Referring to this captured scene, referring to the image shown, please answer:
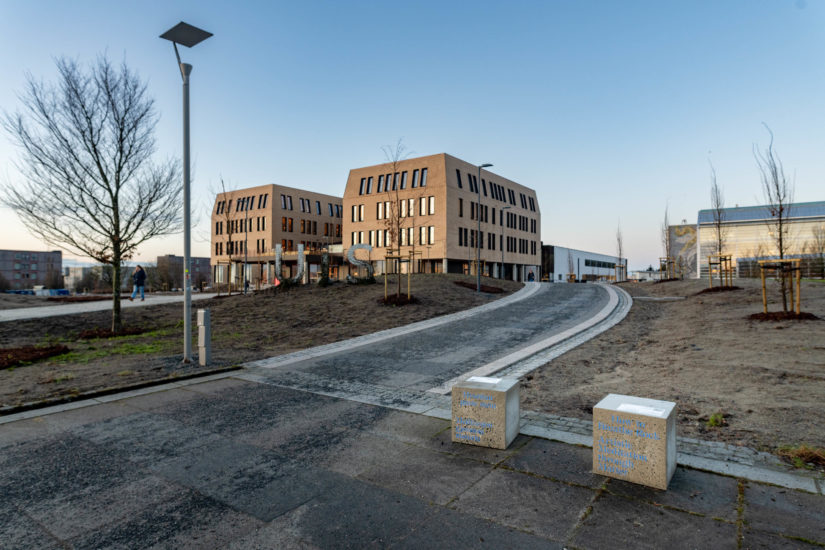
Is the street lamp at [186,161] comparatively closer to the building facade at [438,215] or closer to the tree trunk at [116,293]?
the tree trunk at [116,293]

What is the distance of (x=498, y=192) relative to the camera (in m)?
57.1

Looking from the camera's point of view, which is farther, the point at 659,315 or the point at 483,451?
the point at 659,315

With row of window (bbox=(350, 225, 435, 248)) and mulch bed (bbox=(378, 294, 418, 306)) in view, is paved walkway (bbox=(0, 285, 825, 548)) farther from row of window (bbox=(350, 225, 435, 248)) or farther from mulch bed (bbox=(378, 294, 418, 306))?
row of window (bbox=(350, 225, 435, 248))

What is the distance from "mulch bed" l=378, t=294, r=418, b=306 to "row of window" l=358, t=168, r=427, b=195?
91.3ft

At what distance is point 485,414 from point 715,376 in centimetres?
503

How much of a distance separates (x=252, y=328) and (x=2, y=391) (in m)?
8.24

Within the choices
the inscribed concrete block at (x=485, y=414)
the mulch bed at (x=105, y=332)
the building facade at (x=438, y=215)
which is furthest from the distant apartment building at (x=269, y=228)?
the inscribed concrete block at (x=485, y=414)

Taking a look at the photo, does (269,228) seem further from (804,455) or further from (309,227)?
(804,455)

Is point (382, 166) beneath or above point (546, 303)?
above

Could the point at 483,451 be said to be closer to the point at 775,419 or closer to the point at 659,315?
the point at 775,419

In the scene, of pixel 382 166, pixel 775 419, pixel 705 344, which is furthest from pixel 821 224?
pixel 775 419

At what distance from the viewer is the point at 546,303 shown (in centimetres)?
2086

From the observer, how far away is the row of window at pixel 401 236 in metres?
47.3

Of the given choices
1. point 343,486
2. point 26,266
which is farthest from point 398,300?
point 26,266
